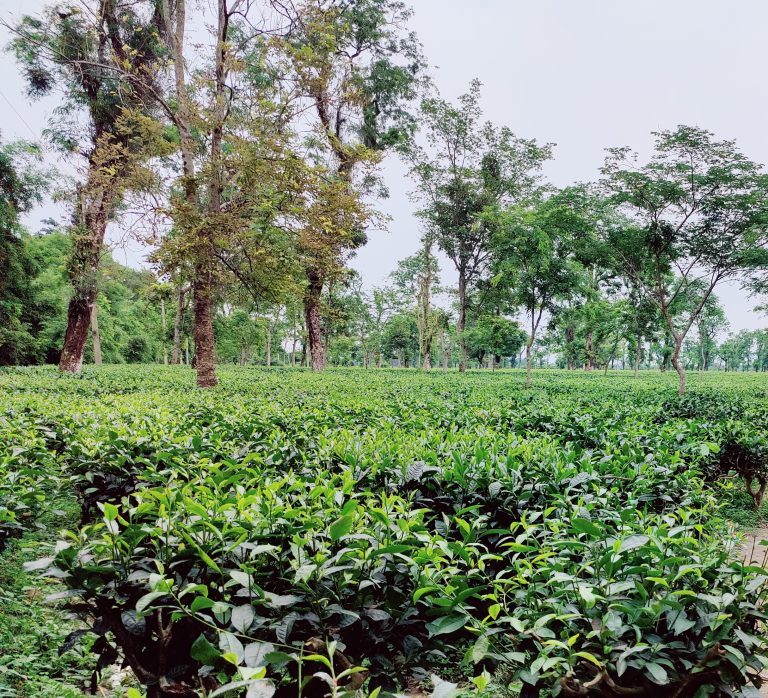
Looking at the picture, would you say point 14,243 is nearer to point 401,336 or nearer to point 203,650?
point 203,650

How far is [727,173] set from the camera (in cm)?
1100

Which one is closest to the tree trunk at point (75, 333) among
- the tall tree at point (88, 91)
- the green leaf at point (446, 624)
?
the tall tree at point (88, 91)

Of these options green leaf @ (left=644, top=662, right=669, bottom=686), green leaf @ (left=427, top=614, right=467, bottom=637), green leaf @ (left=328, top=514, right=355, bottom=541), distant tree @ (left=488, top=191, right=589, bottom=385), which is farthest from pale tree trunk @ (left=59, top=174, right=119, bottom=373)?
green leaf @ (left=644, top=662, right=669, bottom=686)

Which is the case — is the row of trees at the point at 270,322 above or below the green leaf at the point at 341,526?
above

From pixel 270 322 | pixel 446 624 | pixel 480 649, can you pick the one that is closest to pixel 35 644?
pixel 446 624

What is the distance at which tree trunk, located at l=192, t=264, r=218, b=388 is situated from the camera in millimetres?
9977

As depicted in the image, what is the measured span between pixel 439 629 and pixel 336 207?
9314 millimetres

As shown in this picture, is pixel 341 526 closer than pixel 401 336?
Yes

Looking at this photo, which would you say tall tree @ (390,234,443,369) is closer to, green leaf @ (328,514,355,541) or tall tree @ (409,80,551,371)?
tall tree @ (409,80,551,371)

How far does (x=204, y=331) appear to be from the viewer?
34.6 ft

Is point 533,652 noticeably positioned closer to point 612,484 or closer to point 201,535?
point 201,535

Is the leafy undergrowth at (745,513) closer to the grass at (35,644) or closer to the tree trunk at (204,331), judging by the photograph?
the grass at (35,644)

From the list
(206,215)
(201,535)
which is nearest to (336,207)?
(206,215)

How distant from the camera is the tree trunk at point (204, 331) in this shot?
9.98m
